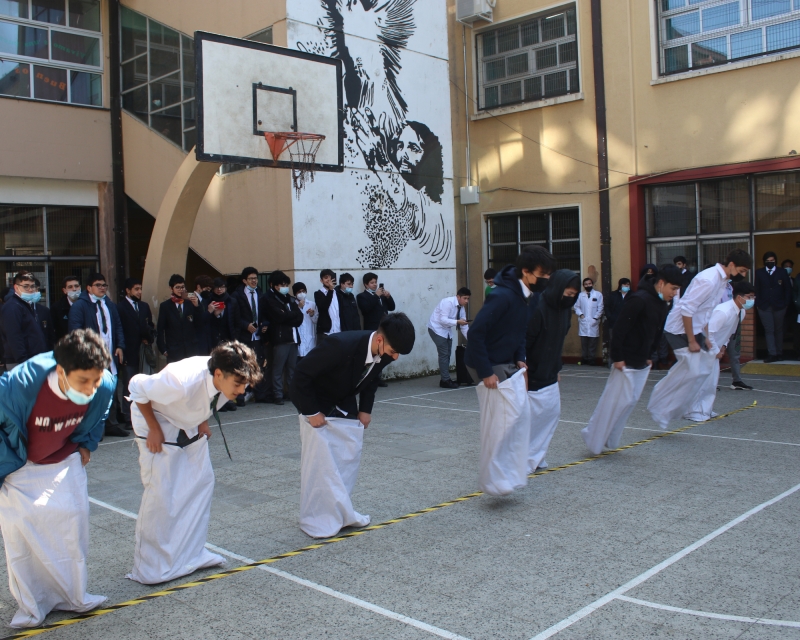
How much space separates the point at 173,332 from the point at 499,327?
5.80 m

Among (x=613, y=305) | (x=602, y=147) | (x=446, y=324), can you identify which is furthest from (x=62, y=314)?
(x=602, y=147)

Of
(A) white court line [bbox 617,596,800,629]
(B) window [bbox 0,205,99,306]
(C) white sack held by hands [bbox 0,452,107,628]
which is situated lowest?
(A) white court line [bbox 617,596,800,629]

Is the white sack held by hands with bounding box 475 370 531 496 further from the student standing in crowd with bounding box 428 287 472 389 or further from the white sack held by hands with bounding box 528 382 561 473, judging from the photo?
the student standing in crowd with bounding box 428 287 472 389

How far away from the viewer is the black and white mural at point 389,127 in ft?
43.3

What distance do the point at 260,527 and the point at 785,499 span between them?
3.90 meters

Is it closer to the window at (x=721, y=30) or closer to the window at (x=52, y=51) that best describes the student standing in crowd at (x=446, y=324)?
the window at (x=721, y=30)

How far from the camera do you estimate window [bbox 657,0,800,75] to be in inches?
525

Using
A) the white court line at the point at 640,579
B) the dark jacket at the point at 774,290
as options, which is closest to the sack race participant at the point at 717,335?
the white court line at the point at 640,579

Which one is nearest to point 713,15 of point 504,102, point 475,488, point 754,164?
point 754,164

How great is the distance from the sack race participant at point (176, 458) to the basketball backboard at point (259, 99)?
20.3 feet

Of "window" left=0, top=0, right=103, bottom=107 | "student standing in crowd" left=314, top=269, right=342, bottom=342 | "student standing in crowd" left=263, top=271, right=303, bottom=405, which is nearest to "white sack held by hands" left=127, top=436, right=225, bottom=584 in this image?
"student standing in crowd" left=263, top=271, right=303, bottom=405

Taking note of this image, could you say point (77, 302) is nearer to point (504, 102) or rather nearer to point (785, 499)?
point (785, 499)

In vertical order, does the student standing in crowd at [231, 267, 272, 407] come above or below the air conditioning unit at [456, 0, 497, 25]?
below

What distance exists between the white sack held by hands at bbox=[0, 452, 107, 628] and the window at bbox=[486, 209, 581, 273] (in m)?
12.6
